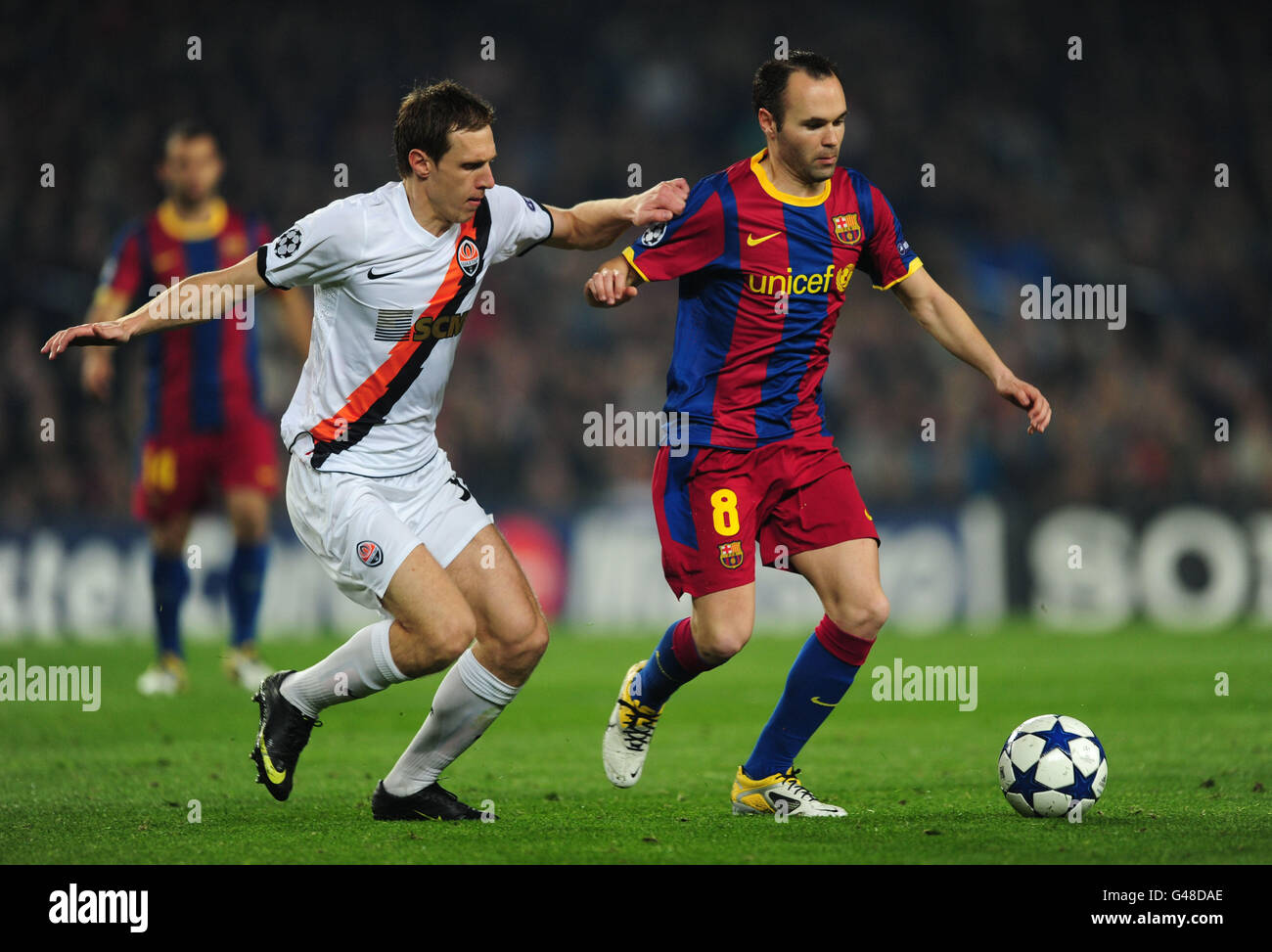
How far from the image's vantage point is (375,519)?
512 cm

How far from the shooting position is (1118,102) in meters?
19.5

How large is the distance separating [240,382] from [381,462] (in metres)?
4.55

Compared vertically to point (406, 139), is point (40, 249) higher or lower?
higher

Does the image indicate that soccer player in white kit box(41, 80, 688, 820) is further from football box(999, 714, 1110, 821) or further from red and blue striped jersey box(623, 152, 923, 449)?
football box(999, 714, 1110, 821)

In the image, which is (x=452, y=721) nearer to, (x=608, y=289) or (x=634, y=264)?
(x=608, y=289)

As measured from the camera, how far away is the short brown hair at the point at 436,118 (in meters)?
5.10

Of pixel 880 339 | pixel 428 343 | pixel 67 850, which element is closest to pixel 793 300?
pixel 428 343

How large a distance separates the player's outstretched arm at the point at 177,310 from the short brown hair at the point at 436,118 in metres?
0.63

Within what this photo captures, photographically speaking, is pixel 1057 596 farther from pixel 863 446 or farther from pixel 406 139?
pixel 406 139

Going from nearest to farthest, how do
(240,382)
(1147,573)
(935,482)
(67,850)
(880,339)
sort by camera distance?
1. (67,850)
2. (240,382)
3. (1147,573)
4. (935,482)
5. (880,339)

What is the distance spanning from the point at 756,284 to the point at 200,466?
502 centimetres

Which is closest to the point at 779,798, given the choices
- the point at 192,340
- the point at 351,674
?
the point at 351,674

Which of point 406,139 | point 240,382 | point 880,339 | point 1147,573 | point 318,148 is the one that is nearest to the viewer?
point 406,139

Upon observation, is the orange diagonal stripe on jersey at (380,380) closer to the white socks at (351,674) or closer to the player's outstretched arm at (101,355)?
the white socks at (351,674)
